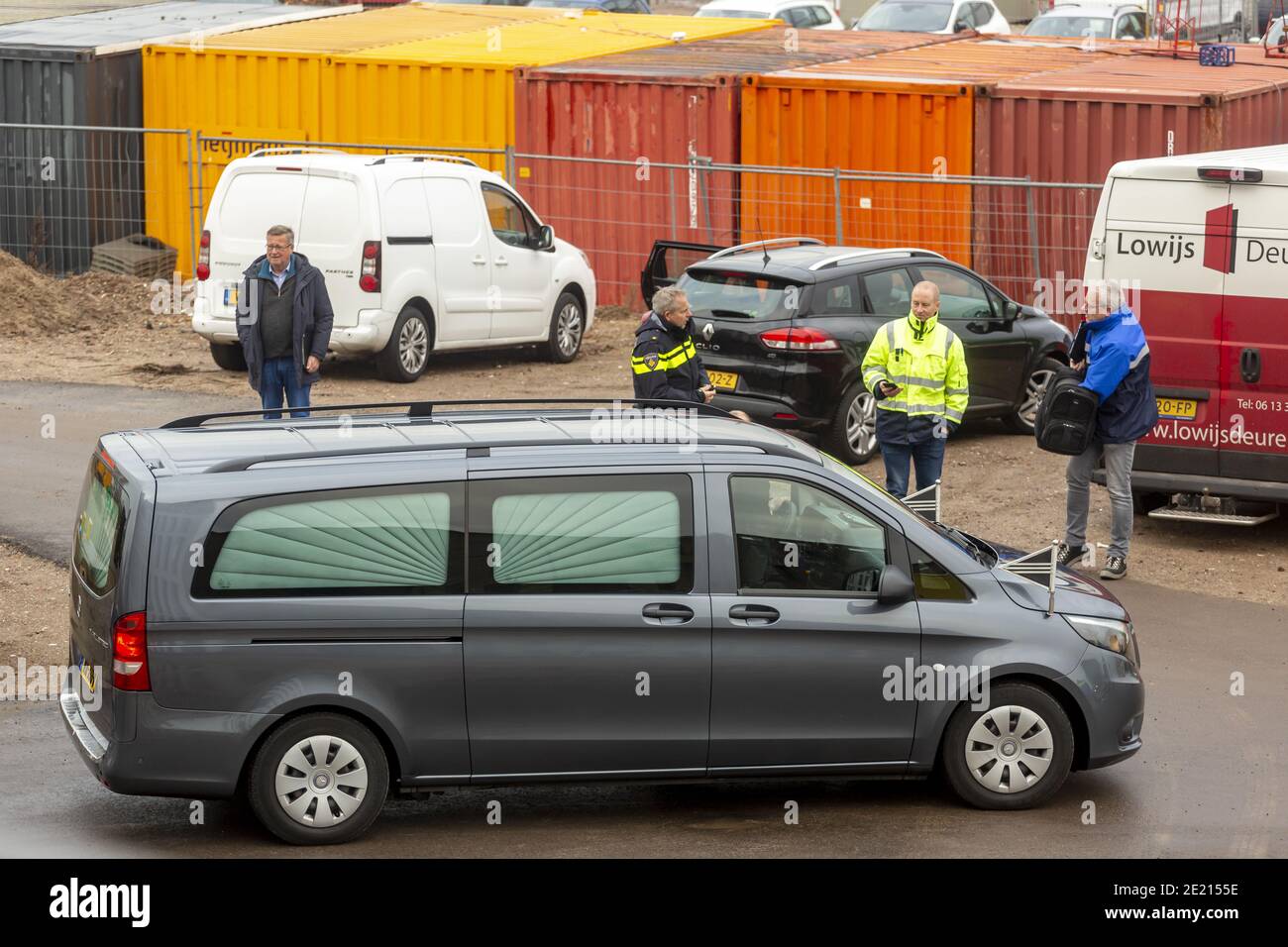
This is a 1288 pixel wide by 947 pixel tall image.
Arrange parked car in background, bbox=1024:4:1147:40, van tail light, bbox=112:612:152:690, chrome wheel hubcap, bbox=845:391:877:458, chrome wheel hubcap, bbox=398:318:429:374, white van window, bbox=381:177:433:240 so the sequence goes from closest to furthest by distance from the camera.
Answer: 1. van tail light, bbox=112:612:152:690
2. chrome wheel hubcap, bbox=845:391:877:458
3. white van window, bbox=381:177:433:240
4. chrome wheel hubcap, bbox=398:318:429:374
5. parked car in background, bbox=1024:4:1147:40

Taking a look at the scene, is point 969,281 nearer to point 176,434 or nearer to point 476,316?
point 476,316

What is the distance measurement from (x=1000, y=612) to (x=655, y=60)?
54.5ft

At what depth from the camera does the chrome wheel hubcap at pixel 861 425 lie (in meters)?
14.8

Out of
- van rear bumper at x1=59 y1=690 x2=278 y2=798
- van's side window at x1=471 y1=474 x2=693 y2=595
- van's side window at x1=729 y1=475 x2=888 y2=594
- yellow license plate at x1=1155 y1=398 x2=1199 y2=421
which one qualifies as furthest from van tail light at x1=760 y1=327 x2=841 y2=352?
van rear bumper at x1=59 y1=690 x2=278 y2=798

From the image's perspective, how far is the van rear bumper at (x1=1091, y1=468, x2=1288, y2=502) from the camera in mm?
12328

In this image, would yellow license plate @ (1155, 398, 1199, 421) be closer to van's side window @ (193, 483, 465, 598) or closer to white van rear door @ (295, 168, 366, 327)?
van's side window @ (193, 483, 465, 598)

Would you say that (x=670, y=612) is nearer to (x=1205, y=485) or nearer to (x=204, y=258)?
(x=1205, y=485)

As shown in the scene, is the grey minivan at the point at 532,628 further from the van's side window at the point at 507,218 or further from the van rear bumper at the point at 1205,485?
the van's side window at the point at 507,218

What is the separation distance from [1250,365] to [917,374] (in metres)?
2.18

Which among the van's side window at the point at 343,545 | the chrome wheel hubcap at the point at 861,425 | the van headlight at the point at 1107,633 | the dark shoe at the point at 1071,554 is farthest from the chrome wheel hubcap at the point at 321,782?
the chrome wheel hubcap at the point at 861,425

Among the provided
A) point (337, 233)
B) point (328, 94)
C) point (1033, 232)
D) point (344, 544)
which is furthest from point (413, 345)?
point (344, 544)

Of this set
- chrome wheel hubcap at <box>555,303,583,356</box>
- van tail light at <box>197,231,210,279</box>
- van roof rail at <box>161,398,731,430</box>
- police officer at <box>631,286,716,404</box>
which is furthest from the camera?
chrome wheel hubcap at <box>555,303,583,356</box>

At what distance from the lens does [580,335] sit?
66.2ft

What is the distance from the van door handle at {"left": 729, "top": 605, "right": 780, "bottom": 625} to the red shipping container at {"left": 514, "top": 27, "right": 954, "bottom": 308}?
14.2m
